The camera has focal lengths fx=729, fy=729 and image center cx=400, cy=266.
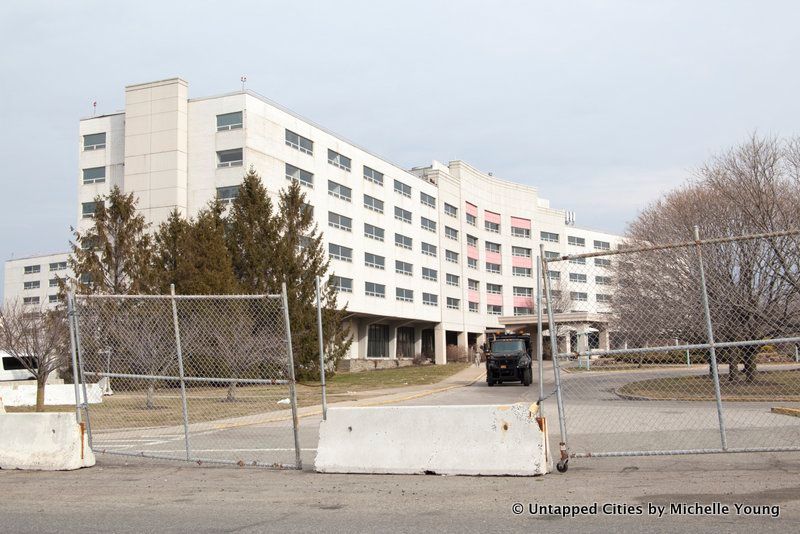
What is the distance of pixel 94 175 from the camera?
46125 mm

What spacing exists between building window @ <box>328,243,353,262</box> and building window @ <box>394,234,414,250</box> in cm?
779

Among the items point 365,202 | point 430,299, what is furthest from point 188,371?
point 430,299

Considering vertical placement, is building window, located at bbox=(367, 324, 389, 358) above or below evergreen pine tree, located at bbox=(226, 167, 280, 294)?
below

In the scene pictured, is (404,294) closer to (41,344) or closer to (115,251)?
(115,251)

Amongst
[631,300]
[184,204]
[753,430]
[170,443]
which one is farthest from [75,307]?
[184,204]

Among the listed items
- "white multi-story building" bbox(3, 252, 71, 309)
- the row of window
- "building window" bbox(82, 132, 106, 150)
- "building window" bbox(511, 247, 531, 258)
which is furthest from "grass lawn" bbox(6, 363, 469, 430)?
"white multi-story building" bbox(3, 252, 71, 309)

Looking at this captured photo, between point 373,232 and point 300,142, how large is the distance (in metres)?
11.1

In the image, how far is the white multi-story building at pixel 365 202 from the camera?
146ft

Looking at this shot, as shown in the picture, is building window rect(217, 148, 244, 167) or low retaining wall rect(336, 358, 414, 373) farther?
low retaining wall rect(336, 358, 414, 373)

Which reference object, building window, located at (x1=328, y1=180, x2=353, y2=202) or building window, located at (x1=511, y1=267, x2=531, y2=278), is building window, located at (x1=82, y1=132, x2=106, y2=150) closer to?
building window, located at (x1=328, y1=180, x2=353, y2=202)

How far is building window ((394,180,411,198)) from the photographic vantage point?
6188cm

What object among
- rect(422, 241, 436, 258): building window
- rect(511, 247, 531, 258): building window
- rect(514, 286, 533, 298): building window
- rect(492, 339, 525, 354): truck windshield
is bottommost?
rect(492, 339, 525, 354): truck windshield

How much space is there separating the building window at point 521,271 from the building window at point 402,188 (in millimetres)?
22357

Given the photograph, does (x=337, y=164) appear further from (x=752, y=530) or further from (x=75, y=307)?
(x=752, y=530)
